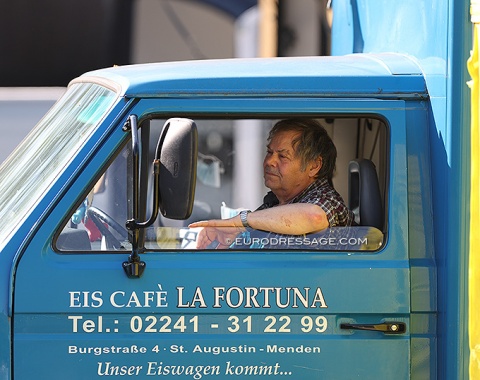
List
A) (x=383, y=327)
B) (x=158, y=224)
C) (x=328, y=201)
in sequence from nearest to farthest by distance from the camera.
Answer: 1. (x=383, y=327)
2. (x=328, y=201)
3. (x=158, y=224)

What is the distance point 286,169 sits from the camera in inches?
131

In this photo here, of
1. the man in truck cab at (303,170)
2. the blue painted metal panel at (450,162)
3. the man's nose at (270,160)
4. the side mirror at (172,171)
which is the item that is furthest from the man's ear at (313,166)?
the side mirror at (172,171)

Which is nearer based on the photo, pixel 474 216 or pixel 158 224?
pixel 474 216

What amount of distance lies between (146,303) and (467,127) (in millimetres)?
1115

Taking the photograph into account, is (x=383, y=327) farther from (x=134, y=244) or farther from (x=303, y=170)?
(x=134, y=244)

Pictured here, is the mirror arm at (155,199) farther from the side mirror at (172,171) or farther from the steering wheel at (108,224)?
the steering wheel at (108,224)

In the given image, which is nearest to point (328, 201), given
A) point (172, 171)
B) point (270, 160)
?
point (270, 160)

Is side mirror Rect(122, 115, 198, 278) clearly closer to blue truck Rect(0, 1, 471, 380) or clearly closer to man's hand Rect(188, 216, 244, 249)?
blue truck Rect(0, 1, 471, 380)

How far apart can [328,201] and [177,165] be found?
2.10 feet

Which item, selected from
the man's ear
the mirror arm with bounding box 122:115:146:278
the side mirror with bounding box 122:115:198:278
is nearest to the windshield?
the mirror arm with bounding box 122:115:146:278

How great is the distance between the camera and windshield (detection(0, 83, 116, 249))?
9.65 feet

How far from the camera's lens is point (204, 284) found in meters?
2.89

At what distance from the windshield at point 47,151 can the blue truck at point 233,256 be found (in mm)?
12

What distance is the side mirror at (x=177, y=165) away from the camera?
2.78m
